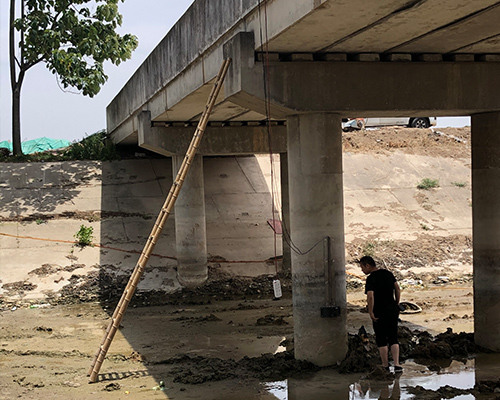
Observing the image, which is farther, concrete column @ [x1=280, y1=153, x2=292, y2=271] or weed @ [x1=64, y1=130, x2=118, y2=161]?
weed @ [x1=64, y1=130, x2=118, y2=161]

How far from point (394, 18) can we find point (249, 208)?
49.9 feet

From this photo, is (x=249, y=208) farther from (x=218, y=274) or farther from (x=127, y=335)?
(x=127, y=335)

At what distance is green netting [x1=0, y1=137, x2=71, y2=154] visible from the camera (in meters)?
37.1

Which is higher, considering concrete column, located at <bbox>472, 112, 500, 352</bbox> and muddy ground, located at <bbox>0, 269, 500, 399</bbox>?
concrete column, located at <bbox>472, 112, 500, 352</bbox>

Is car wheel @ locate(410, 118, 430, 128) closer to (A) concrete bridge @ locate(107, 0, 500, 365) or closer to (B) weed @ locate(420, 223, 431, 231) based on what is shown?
(B) weed @ locate(420, 223, 431, 231)

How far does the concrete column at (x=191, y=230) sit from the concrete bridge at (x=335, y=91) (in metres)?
7.10

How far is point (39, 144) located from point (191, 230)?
2177 cm

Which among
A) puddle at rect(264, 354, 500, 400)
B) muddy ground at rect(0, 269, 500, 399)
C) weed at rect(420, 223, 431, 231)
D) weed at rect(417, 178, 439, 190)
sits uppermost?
weed at rect(417, 178, 439, 190)

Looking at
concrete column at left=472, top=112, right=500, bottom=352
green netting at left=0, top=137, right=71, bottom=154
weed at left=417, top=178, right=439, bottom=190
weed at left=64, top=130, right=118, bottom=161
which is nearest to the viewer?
concrete column at left=472, top=112, right=500, bottom=352

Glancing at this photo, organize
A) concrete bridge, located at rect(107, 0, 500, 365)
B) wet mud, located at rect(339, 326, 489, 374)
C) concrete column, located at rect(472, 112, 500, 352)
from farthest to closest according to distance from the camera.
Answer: concrete column, located at rect(472, 112, 500, 352) → wet mud, located at rect(339, 326, 489, 374) → concrete bridge, located at rect(107, 0, 500, 365)

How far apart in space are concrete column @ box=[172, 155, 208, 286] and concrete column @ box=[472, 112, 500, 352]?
9.11 metres

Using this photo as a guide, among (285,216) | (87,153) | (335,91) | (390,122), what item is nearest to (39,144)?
(87,153)

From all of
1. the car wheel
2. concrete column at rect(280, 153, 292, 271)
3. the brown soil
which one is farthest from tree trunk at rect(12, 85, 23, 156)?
the car wheel

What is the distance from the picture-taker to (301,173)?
1015 cm
